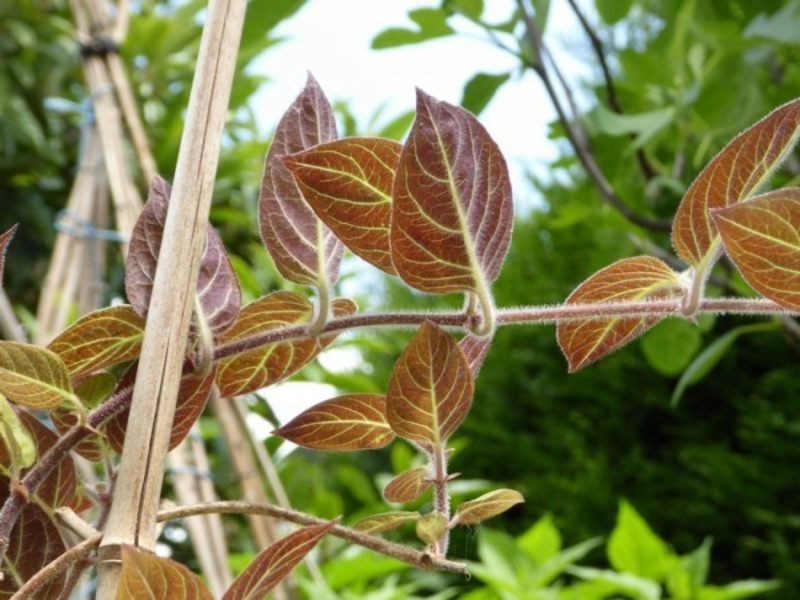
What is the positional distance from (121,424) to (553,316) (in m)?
0.14

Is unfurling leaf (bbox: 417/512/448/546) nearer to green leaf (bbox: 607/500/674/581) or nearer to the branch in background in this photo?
the branch in background

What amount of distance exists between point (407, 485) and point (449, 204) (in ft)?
0.38

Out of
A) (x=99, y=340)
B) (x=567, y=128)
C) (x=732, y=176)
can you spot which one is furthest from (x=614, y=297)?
(x=567, y=128)

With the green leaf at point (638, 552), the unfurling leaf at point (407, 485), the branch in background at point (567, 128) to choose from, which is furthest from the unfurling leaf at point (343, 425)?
the green leaf at point (638, 552)

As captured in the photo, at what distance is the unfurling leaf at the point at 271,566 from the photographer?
284mm

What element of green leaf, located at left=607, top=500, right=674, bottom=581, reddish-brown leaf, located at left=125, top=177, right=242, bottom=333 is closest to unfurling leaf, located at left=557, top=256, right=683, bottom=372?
reddish-brown leaf, located at left=125, top=177, right=242, bottom=333

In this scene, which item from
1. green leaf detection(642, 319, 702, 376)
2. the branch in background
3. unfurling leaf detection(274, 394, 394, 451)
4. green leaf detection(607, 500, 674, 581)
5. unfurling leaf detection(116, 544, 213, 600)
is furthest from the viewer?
green leaf detection(607, 500, 674, 581)

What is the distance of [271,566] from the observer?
0.95 ft

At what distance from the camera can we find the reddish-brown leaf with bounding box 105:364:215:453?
313 mm

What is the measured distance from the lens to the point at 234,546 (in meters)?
1.88

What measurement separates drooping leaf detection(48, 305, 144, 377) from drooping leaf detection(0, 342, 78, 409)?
21mm

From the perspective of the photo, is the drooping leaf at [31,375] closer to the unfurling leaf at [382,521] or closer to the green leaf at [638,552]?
the unfurling leaf at [382,521]

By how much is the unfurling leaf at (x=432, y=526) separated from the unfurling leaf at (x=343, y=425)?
0.17 feet

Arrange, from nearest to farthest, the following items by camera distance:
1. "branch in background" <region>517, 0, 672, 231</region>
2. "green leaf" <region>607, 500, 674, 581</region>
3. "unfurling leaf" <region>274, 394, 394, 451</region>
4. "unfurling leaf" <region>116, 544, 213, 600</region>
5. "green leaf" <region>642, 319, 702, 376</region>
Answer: "unfurling leaf" <region>116, 544, 213, 600</region>
"unfurling leaf" <region>274, 394, 394, 451</region>
"branch in background" <region>517, 0, 672, 231</region>
"green leaf" <region>642, 319, 702, 376</region>
"green leaf" <region>607, 500, 674, 581</region>
